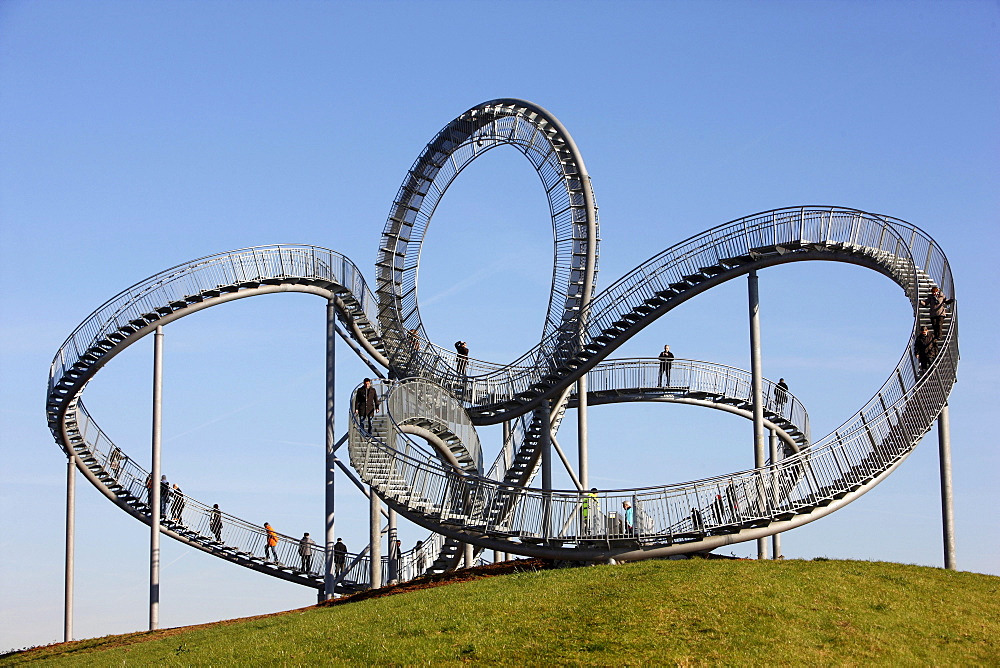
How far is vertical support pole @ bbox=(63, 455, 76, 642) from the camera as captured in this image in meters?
37.8

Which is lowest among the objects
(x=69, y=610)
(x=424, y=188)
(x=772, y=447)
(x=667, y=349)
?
(x=69, y=610)

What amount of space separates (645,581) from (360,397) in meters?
13.0

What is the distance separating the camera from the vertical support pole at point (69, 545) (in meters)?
37.8

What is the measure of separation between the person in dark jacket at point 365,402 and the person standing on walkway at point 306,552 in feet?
24.6

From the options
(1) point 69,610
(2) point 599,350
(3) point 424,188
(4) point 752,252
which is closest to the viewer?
(4) point 752,252

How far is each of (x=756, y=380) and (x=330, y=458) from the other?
522 inches

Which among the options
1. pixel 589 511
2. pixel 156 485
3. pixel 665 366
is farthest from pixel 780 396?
pixel 156 485

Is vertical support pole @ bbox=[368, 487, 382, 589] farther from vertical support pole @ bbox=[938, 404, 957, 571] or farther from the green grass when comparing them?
vertical support pole @ bbox=[938, 404, 957, 571]

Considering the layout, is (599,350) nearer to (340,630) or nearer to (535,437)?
(535,437)

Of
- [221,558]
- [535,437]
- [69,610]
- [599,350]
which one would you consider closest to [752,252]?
[599,350]

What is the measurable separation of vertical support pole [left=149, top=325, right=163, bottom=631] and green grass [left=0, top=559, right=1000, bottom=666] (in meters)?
7.44

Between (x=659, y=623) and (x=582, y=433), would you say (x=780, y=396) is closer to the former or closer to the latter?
(x=582, y=433)

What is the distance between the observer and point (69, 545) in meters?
38.7

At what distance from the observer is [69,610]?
124 ft
